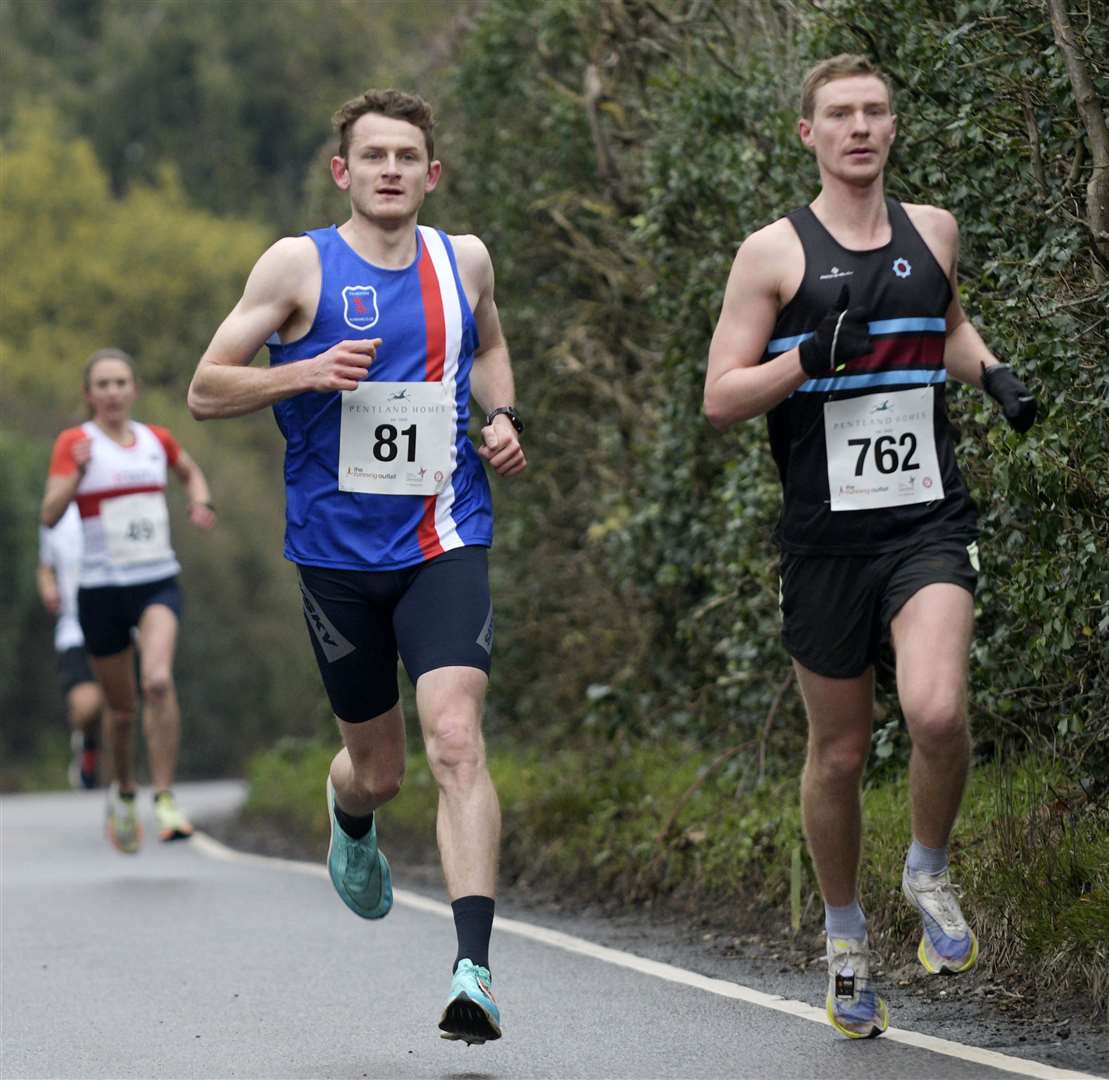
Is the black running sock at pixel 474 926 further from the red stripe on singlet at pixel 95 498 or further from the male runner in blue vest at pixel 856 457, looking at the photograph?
the red stripe on singlet at pixel 95 498

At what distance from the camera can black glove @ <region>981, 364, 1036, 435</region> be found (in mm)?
5770

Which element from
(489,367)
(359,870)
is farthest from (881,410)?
(359,870)

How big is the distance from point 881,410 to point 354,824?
7.02 feet

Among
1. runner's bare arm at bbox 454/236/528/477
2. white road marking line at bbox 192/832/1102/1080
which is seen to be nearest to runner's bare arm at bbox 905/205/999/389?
runner's bare arm at bbox 454/236/528/477

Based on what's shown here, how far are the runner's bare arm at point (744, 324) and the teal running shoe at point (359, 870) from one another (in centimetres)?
188

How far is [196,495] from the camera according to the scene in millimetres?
11875

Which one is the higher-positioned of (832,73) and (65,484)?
(832,73)

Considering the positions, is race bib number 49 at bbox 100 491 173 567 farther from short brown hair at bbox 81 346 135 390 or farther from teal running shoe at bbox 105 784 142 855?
teal running shoe at bbox 105 784 142 855

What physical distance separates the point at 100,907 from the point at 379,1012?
340 centimetres

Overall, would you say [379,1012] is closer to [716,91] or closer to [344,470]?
[344,470]

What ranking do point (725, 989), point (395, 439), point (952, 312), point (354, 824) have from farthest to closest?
1. point (725, 989)
2. point (354, 824)
3. point (395, 439)
4. point (952, 312)

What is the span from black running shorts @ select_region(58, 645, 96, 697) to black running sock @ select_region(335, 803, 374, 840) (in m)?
9.60

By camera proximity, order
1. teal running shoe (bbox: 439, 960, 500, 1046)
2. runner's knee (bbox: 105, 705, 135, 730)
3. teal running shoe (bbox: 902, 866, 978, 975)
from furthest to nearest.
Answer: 1. runner's knee (bbox: 105, 705, 135, 730)
2. teal running shoe (bbox: 902, 866, 978, 975)
3. teal running shoe (bbox: 439, 960, 500, 1046)

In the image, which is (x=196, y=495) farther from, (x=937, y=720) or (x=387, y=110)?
(x=937, y=720)
